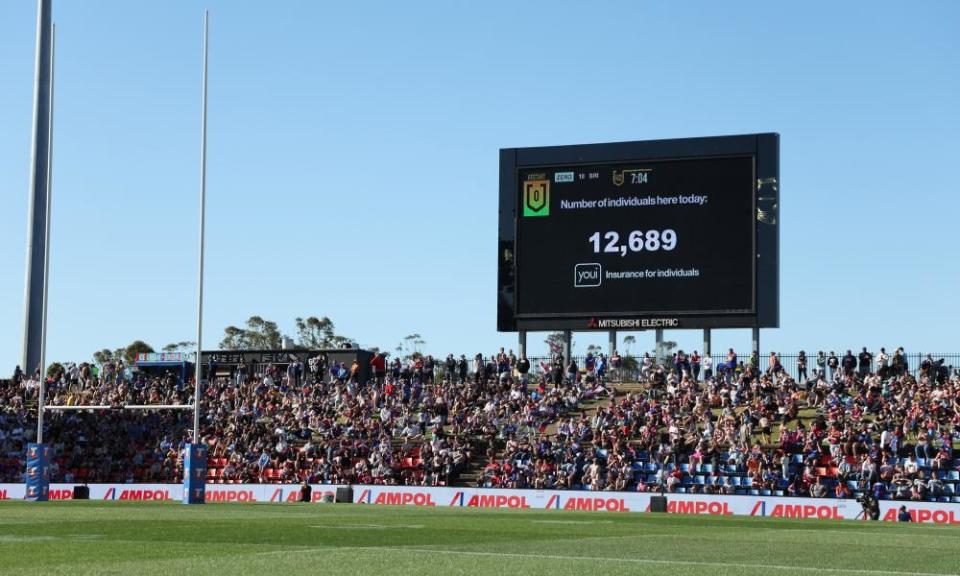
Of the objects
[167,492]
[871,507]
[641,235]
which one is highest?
[641,235]

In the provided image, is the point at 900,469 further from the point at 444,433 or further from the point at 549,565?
the point at 549,565

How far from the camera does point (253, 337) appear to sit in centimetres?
12350

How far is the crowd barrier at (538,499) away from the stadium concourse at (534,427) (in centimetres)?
267

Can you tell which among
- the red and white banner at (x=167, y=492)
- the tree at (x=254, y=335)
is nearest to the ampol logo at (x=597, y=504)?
the red and white banner at (x=167, y=492)

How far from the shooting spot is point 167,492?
138 ft

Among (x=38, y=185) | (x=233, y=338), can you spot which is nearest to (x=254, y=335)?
(x=233, y=338)

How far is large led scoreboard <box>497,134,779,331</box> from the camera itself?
43.8 meters

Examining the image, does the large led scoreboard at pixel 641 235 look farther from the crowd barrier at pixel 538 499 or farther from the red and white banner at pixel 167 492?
the red and white banner at pixel 167 492

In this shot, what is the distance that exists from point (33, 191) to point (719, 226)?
1050 inches

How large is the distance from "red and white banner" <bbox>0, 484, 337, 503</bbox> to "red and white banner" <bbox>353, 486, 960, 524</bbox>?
8.09ft

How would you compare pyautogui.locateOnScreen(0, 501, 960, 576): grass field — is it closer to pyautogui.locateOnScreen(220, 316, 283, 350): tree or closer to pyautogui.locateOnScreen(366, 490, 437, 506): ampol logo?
pyautogui.locateOnScreen(366, 490, 437, 506): ampol logo

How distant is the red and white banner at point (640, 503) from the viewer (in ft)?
111

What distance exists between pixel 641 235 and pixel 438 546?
92.7 ft

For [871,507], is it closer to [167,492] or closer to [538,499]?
[538,499]
